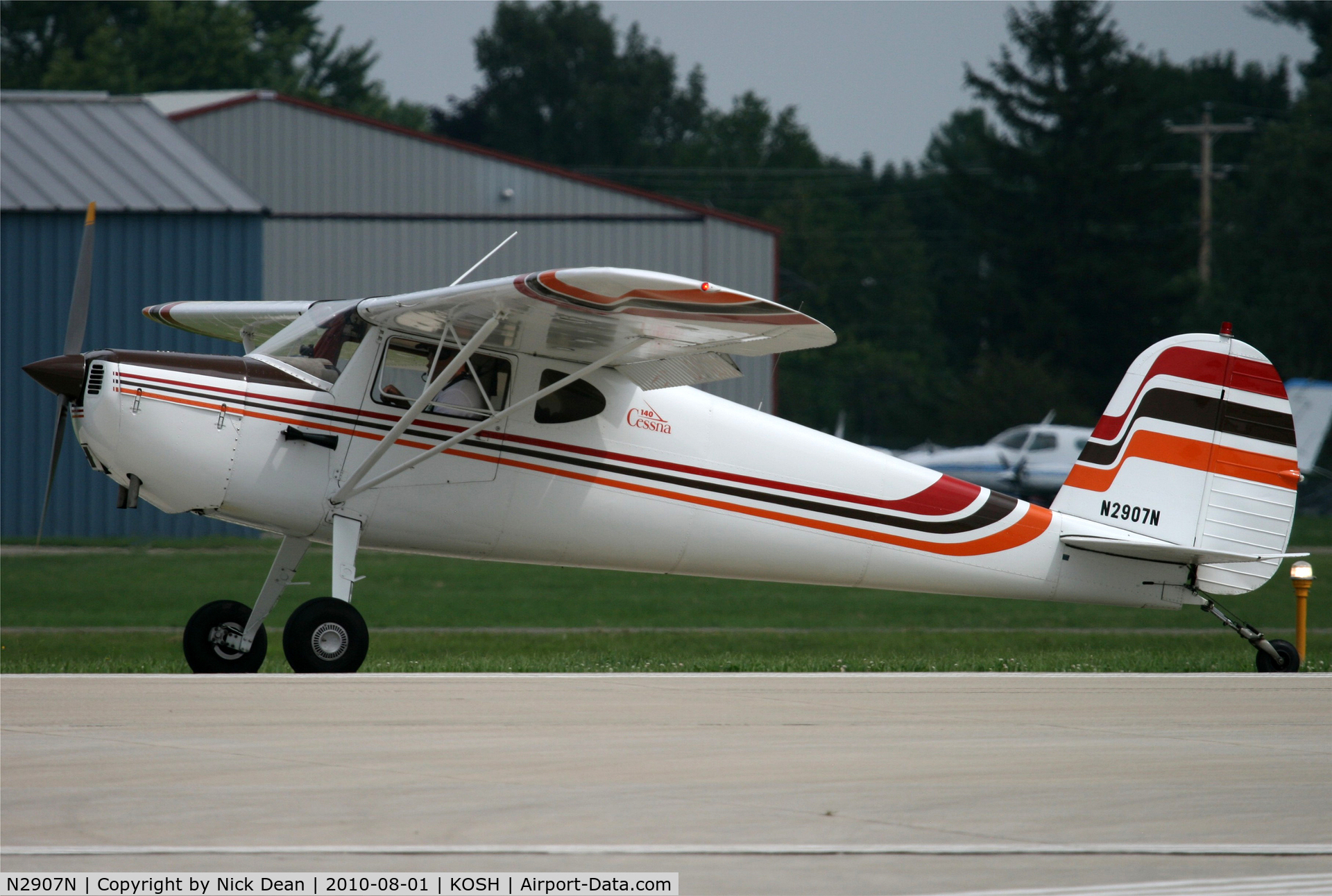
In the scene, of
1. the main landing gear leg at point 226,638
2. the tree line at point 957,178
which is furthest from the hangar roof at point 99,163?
the tree line at point 957,178

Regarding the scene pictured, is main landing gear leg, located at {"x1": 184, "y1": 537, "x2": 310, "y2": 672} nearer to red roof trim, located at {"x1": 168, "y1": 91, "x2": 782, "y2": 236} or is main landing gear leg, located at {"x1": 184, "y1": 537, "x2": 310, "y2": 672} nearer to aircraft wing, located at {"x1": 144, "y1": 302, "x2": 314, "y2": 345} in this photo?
aircraft wing, located at {"x1": 144, "y1": 302, "x2": 314, "y2": 345}

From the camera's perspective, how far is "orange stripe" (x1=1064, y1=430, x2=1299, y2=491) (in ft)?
38.0

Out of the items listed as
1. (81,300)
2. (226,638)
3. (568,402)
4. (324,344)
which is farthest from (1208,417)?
(81,300)

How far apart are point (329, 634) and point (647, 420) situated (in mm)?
2627

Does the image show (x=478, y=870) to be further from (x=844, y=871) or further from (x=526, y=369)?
(x=526, y=369)

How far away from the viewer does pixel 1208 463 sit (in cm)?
1160

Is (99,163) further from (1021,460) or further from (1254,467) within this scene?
(1254,467)

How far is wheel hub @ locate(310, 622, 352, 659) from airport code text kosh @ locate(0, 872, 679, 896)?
502 cm

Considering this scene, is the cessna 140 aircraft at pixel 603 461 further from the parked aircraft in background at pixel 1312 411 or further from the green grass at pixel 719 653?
the parked aircraft in background at pixel 1312 411

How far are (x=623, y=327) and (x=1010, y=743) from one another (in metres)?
3.86

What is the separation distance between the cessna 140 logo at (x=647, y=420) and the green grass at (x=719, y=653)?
196cm

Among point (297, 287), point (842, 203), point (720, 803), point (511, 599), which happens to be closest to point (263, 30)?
point (842, 203)

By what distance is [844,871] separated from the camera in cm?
488

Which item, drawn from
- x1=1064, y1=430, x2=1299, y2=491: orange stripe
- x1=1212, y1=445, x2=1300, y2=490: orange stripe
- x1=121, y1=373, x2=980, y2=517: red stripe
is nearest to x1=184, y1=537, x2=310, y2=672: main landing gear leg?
x1=121, y1=373, x2=980, y2=517: red stripe
